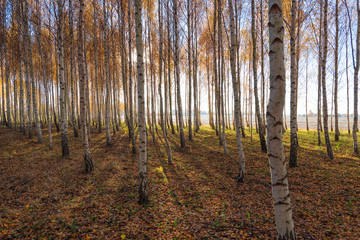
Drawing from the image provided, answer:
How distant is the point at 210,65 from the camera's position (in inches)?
769

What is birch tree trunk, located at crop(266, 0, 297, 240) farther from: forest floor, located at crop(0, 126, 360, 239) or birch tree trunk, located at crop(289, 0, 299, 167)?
birch tree trunk, located at crop(289, 0, 299, 167)

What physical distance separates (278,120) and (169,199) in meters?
3.94

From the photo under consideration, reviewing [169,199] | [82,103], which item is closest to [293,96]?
[169,199]

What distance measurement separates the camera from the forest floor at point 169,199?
3.50 metres

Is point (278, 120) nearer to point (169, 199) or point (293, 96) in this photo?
point (169, 199)

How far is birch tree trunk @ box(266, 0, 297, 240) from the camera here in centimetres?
228

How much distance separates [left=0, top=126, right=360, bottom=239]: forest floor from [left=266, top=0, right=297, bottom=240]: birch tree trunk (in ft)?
4.01

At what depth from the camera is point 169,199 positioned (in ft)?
16.3

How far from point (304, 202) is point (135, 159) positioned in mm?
7070

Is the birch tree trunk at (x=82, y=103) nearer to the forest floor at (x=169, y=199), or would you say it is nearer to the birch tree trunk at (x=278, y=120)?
the forest floor at (x=169, y=199)

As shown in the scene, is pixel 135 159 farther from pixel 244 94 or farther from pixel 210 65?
pixel 244 94

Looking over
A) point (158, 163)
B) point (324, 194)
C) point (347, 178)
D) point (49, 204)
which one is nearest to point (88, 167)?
point (49, 204)

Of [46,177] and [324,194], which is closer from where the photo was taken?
[324,194]

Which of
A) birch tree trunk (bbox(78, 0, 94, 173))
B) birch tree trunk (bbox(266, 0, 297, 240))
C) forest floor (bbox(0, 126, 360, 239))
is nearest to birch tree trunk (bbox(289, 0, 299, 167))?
forest floor (bbox(0, 126, 360, 239))
